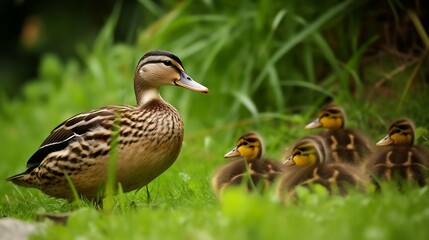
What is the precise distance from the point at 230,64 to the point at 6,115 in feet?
14.7

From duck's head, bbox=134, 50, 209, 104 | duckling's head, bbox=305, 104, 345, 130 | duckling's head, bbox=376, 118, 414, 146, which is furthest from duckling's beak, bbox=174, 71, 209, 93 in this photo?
duckling's head, bbox=376, 118, 414, 146

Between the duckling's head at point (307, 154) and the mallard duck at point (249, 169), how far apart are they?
0.38ft

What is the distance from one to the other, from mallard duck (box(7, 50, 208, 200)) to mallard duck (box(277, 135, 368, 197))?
0.71 meters

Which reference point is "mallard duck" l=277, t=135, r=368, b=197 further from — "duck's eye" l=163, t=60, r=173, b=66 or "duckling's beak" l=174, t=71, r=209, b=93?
"duck's eye" l=163, t=60, r=173, b=66

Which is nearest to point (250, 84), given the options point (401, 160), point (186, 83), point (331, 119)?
point (331, 119)

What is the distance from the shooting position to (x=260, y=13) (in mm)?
6977

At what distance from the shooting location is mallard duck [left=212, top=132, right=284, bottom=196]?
14.5 ft

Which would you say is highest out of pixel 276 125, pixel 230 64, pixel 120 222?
pixel 230 64

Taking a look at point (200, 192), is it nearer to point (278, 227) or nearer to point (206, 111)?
point (278, 227)

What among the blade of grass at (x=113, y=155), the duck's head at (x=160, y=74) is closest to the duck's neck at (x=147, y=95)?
the duck's head at (x=160, y=74)

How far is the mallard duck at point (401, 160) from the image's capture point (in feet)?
13.7

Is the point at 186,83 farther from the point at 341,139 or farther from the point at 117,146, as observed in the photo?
the point at 341,139

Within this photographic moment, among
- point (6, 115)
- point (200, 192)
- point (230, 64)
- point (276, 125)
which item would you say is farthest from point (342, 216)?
point (6, 115)

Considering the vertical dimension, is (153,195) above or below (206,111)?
below
